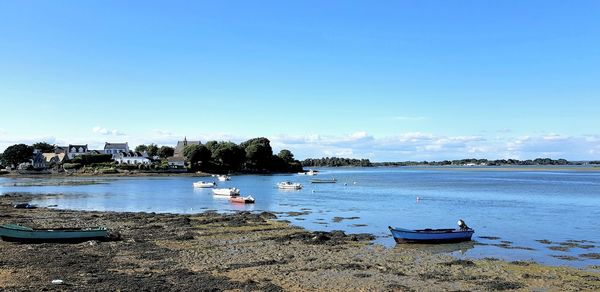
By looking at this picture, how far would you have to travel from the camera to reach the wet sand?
17.6 metres

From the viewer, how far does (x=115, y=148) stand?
18825 cm

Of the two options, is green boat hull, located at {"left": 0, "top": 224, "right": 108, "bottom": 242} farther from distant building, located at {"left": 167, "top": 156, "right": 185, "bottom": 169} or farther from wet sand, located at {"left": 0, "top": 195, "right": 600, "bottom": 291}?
distant building, located at {"left": 167, "top": 156, "right": 185, "bottom": 169}

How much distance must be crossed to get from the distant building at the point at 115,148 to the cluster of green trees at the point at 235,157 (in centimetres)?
3486

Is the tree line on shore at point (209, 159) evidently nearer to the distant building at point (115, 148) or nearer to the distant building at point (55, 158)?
the distant building at point (55, 158)

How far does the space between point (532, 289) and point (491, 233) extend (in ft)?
51.5

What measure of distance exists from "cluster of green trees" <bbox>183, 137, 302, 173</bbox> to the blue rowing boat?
434ft

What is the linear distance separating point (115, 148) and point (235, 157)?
5250 cm

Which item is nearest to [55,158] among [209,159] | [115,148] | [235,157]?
[115,148]

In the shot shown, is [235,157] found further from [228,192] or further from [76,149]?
[228,192]

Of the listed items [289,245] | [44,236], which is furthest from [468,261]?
[44,236]

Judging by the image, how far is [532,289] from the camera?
58.3ft

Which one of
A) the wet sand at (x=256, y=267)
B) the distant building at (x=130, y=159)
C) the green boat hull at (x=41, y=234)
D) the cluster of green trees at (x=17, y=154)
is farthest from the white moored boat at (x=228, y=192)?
the cluster of green trees at (x=17, y=154)

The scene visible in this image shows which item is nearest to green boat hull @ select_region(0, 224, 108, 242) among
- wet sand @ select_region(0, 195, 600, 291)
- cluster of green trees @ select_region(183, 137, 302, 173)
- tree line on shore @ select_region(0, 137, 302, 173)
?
wet sand @ select_region(0, 195, 600, 291)

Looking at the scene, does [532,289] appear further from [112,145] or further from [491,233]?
[112,145]
